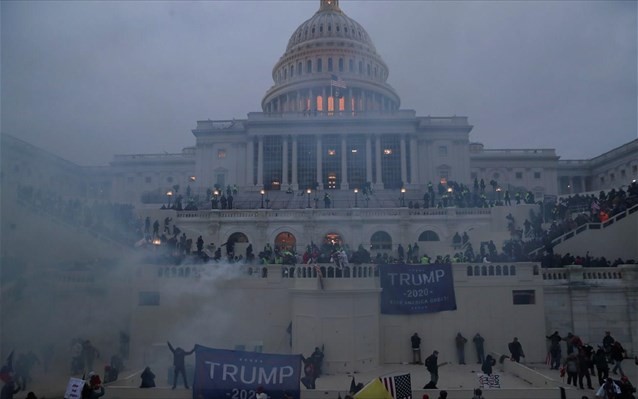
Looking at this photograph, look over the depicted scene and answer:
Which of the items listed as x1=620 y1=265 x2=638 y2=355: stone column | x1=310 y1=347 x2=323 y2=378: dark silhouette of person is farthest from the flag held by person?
x1=620 y1=265 x2=638 y2=355: stone column

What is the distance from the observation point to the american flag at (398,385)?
1261cm

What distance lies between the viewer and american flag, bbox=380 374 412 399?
12.6 m

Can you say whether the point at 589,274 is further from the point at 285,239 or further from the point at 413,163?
the point at 413,163

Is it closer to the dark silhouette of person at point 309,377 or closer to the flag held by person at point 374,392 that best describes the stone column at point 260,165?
the dark silhouette of person at point 309,377

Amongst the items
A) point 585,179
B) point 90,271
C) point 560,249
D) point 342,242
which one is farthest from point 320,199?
point 585,179

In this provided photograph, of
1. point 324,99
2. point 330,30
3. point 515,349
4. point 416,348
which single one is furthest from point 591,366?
point 330,30

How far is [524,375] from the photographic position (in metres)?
19.1

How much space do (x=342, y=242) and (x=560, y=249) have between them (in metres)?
15.9

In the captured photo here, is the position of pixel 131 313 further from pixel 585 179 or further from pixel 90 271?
pixel 585 179

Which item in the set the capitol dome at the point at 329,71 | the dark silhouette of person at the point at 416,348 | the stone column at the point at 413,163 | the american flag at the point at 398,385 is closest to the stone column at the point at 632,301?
the dark silhouette of person at the point at 416,348

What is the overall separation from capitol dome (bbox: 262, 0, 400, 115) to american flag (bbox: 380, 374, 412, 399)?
6912 centimetres

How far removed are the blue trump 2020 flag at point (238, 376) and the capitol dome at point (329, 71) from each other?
68417mm

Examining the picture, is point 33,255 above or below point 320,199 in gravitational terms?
below

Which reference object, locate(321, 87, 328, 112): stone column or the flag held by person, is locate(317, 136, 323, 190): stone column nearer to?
locate(321, 87, 328, 112): stone column
